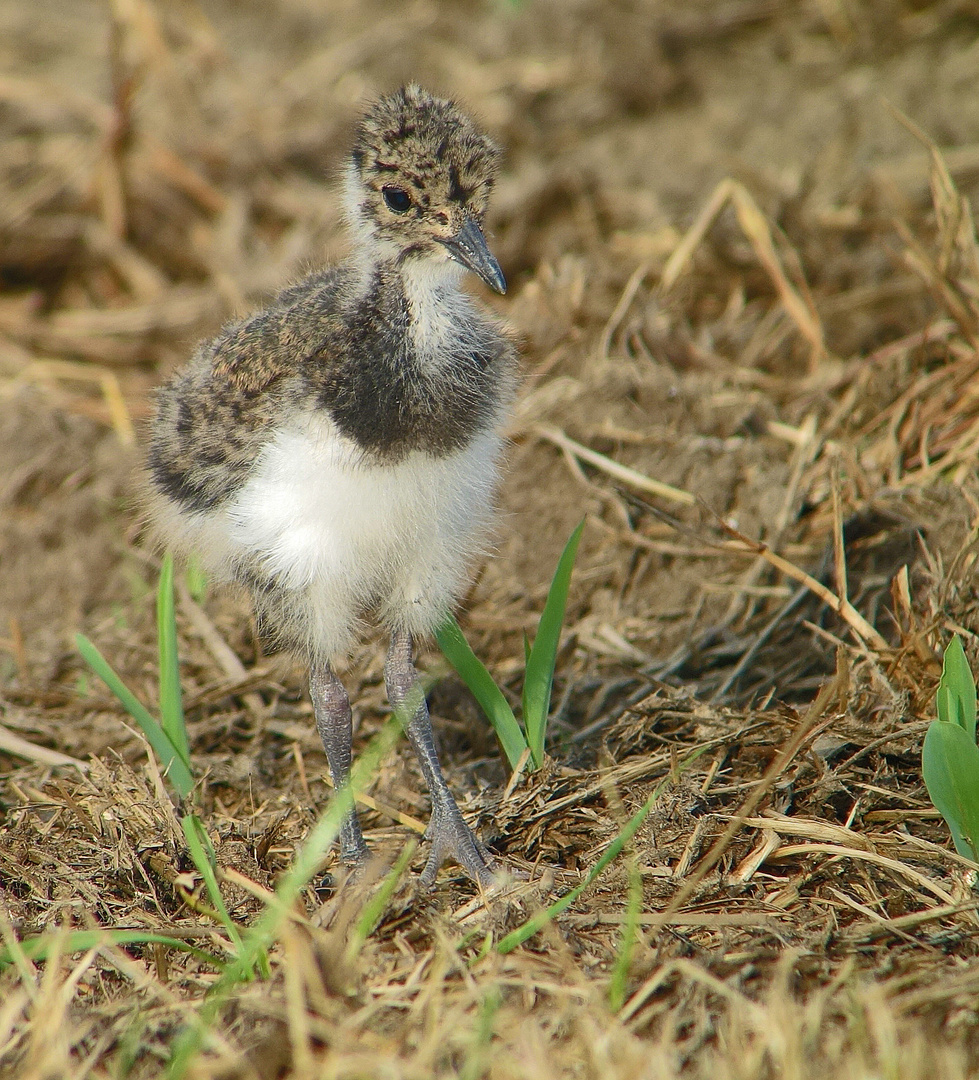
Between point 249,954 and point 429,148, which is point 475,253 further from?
point 249,954

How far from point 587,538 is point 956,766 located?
4.79 feet

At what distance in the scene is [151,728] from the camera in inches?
95.5

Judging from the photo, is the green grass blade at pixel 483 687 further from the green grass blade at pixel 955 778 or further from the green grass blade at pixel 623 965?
the green grass blade at pixel 955 778

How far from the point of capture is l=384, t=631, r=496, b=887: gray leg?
234 centimetres

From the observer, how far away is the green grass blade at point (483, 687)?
2.44 meters

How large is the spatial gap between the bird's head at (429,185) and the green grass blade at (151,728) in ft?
3.26

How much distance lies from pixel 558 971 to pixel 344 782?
69 cm

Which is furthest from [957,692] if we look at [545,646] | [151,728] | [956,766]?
[151,728]

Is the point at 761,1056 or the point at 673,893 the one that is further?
the point at 673,893

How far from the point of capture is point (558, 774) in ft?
8.13

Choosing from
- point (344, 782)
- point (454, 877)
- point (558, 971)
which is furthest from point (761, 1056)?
point (344, 782)

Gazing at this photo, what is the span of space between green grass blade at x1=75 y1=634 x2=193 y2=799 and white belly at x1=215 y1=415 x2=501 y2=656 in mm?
320

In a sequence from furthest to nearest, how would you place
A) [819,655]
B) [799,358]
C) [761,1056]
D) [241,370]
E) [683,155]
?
[683,155]
[799,358]
[819,655]
[241,370]
[761,1056]

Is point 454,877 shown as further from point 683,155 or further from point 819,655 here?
point 683,155
